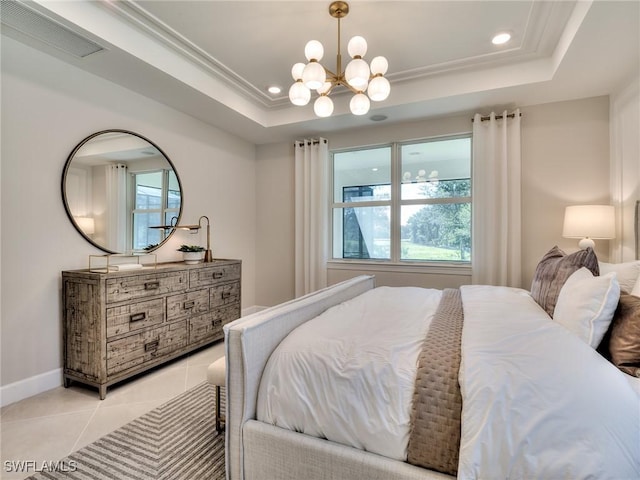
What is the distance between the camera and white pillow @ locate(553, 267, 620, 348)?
1.33 m

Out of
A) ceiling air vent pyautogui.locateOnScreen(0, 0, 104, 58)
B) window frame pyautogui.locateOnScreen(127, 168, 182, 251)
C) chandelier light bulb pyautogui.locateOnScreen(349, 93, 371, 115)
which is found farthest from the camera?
window frame pyautogui.locateOnScreen(127, 168, 182, 251)

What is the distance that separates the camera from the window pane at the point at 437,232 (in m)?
3.77

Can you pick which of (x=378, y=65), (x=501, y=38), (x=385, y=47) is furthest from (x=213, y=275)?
(x=501, y=38)

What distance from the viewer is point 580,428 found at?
3.01 ft

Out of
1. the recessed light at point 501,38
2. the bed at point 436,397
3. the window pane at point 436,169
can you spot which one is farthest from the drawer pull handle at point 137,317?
the recessed light at point 501,38

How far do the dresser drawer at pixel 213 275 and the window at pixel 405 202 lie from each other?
144 centimetres

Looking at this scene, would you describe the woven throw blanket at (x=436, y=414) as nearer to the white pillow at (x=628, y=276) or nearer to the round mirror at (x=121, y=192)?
the white pillow at (x=628, y=276)

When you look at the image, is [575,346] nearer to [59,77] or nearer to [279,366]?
[279,366]

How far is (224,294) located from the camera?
350cm

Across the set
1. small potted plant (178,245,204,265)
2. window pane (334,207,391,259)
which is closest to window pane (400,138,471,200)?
window pane (334,207,391,259)

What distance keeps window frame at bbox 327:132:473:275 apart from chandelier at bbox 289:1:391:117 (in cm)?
185

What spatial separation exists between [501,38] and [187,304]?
12.0 ft

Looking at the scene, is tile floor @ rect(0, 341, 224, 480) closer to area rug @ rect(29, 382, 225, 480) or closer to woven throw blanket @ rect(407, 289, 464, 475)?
→ area rug @ rect(29, 382, 225, 480)

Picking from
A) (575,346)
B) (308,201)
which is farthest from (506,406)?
(308,201)
